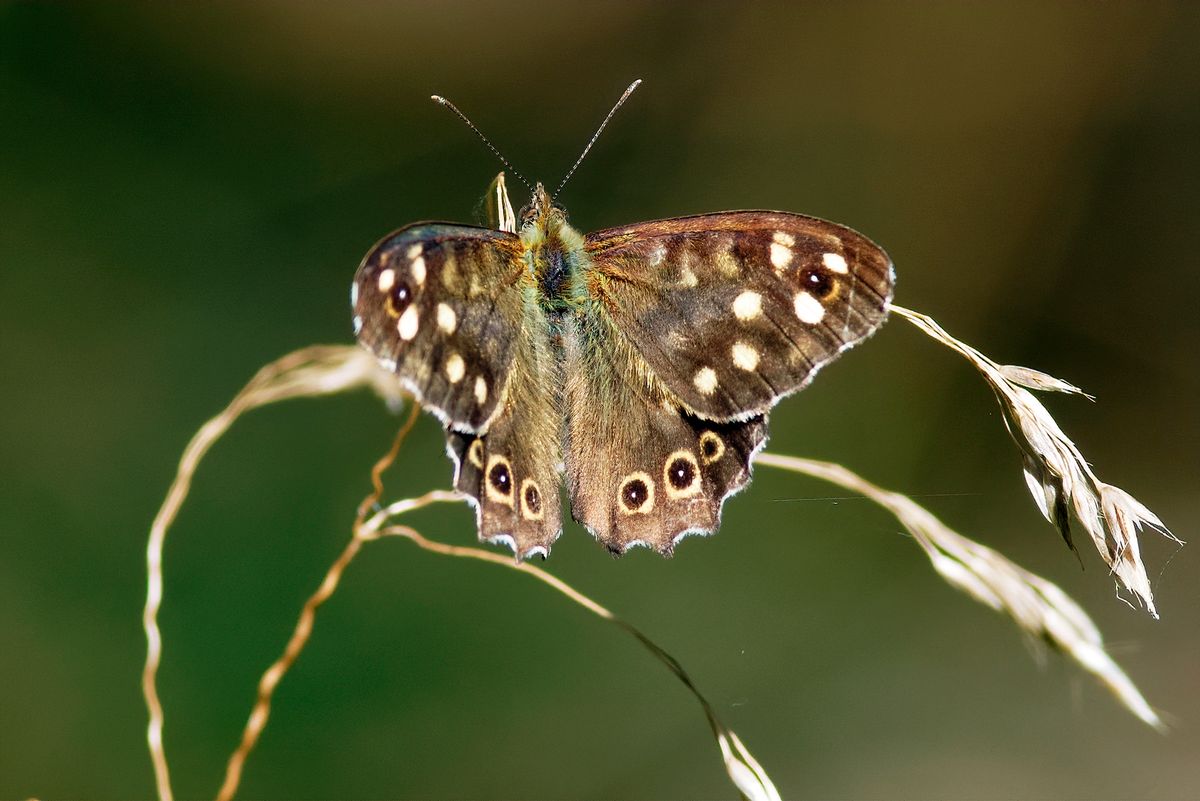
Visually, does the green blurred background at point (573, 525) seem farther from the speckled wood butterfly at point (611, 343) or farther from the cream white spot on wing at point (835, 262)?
the cream white spot on wing at point (835, 262)

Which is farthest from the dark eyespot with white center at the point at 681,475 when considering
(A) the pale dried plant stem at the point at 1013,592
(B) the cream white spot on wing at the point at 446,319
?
(B) the cream white spot on wing at the point at 446,319

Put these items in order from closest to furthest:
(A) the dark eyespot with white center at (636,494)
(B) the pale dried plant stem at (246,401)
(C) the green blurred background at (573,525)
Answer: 1. (B) the pale dried plant stem at (246,401)
2. (A) the dark eyespot with white center at (636,494)
3. (C) the green blurred background at (573,525)

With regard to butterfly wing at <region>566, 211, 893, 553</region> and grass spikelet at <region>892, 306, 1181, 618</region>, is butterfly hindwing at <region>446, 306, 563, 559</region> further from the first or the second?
grass spikelet at <region>892, 306, 1181, 618</region>

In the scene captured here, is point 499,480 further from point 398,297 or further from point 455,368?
point 398,297

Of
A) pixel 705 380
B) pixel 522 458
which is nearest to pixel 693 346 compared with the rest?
pixel 705 380

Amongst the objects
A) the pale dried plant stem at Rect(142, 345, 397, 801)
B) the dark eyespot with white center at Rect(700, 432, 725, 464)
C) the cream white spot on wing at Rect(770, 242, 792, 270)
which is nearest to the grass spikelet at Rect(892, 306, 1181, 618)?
the cream white spot on wing at Rect(770, 242, 792, 270)

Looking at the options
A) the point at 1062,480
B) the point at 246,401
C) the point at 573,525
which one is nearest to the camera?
the point at 1062,480

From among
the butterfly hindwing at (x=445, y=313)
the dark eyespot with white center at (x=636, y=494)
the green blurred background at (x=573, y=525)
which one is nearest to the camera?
the butterfly hindwing at (x=445, y=313)

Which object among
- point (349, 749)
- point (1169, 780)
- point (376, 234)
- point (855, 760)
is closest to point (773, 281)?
point (349, 749)
